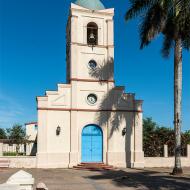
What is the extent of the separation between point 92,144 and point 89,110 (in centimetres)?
245

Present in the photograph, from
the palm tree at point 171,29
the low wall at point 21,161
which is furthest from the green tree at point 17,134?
the palm tree at point 171,29

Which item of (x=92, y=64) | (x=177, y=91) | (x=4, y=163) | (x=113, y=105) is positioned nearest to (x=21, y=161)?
(x=4, y=163)

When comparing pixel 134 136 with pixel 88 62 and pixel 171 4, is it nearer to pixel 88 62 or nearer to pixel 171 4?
pixel 88 62

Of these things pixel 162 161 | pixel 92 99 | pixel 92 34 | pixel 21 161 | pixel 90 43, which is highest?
pixel 92 34

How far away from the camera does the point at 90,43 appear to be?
28391 millimetres

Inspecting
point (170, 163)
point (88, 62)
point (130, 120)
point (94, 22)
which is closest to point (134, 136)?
point (130, 120)

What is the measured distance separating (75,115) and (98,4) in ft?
29.3

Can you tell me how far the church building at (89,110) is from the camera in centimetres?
2614

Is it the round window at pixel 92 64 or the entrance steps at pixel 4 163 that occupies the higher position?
the round window at pixel 92 64

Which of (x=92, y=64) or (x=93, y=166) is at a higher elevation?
(x=92, y=64)

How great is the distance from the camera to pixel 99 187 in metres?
15.6

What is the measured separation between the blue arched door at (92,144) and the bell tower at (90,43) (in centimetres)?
368

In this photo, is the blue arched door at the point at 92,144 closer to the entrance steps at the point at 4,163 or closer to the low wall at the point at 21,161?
the low wall at the point at 21,161

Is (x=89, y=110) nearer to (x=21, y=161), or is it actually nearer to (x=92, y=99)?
(x=92, y=99)
